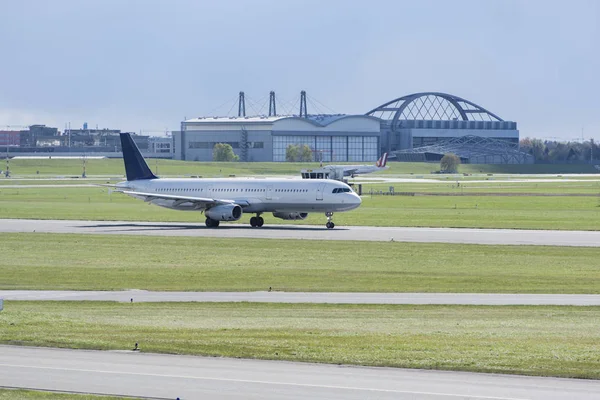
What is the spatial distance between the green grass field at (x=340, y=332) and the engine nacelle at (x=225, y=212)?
4029cm

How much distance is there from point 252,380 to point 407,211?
77898mm

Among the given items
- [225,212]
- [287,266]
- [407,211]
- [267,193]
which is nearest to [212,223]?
[225,212]

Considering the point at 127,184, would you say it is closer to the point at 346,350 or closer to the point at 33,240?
the point at 33,240

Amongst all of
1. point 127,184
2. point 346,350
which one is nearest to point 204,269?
point 346,350

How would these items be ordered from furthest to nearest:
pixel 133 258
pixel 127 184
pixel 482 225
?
pixel 127 184
pixel 482 225
pixel 133 258

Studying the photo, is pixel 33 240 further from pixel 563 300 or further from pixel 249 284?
pixel 563 300

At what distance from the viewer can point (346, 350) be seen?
24.4 meters

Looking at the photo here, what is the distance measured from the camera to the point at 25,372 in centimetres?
2177

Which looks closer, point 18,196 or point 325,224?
point 325,224

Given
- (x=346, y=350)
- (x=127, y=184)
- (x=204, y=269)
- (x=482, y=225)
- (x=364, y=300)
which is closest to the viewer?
(x=346, y=350)

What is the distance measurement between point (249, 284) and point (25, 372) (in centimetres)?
2048

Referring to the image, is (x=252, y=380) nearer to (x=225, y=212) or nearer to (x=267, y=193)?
(x=225, y=212)

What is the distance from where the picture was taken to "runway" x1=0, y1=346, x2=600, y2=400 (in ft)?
65.4

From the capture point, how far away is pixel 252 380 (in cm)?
2112
